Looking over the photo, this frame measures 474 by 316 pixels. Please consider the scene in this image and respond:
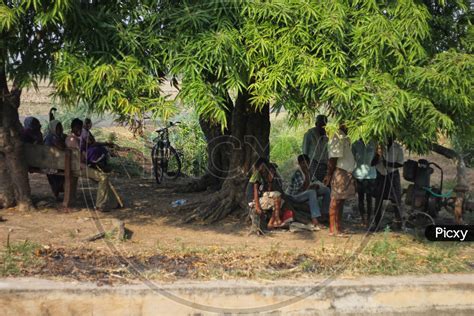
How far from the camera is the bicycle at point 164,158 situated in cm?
1248

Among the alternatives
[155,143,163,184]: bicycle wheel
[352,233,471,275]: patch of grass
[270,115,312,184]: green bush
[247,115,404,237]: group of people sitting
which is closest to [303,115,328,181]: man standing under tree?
[247,115,404,237]: group of people sitting

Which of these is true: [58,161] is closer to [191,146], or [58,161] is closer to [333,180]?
[333,180]

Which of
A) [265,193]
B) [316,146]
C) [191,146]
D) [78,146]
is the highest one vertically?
[191,146]

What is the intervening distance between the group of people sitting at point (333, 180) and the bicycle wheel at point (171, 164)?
13.9ft

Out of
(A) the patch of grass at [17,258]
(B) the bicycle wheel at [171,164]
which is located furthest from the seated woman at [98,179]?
(B) the bicycle wheel at [171,164]

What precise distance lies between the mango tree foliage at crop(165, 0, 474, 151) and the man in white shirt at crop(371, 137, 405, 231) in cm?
149

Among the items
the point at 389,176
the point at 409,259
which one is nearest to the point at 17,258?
the point at 409,259

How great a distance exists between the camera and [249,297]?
5.67 m

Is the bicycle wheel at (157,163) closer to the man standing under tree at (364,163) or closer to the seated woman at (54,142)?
the seated woman at (54,142)

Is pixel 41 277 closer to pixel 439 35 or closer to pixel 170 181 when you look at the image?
pixel 439 35

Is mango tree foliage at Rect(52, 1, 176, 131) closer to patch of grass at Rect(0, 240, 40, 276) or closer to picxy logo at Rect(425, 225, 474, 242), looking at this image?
patch of grass at Rect(0, 240, 40, 276)

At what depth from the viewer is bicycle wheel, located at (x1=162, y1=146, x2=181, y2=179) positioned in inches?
500

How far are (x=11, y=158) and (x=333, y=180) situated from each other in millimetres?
4211

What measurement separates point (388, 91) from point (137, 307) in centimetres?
319
